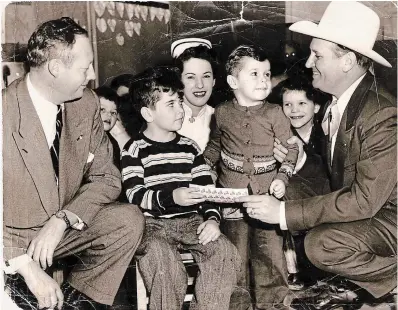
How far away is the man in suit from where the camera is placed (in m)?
2.62

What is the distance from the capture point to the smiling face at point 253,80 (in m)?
2.79

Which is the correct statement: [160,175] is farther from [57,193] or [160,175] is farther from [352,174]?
[352,174]

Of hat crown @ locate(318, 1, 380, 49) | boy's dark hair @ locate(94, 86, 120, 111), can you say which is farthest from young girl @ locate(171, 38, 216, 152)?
hat crown @ locate(318, 1, 380, 49)

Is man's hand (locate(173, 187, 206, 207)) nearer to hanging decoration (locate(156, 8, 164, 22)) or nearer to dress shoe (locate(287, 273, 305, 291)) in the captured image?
dress shoe (locate(287, 273, 305, 291))

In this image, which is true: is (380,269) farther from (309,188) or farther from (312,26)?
(312,26)

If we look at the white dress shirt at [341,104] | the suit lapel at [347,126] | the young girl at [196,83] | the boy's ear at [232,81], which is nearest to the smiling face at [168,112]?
the young girl at [196,83]

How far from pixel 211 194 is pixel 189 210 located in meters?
0.13

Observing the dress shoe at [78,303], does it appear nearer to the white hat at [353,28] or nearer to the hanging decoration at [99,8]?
the hanging decoration at [99,8]

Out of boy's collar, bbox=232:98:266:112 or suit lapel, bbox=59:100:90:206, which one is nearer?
Result: suit lapel, bbox=59:100:90:206

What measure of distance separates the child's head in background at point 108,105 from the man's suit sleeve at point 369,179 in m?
0.94

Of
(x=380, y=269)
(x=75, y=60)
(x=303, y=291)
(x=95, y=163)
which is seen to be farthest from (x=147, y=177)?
(x=380, y=269)

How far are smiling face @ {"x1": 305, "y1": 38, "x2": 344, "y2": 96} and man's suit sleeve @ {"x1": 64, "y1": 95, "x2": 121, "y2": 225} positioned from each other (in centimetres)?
96

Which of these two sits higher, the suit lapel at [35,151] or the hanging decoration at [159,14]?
the hanging decoration at [159,14]

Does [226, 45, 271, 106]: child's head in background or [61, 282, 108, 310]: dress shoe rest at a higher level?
[226, 45, 271, 106]: child's head in background
